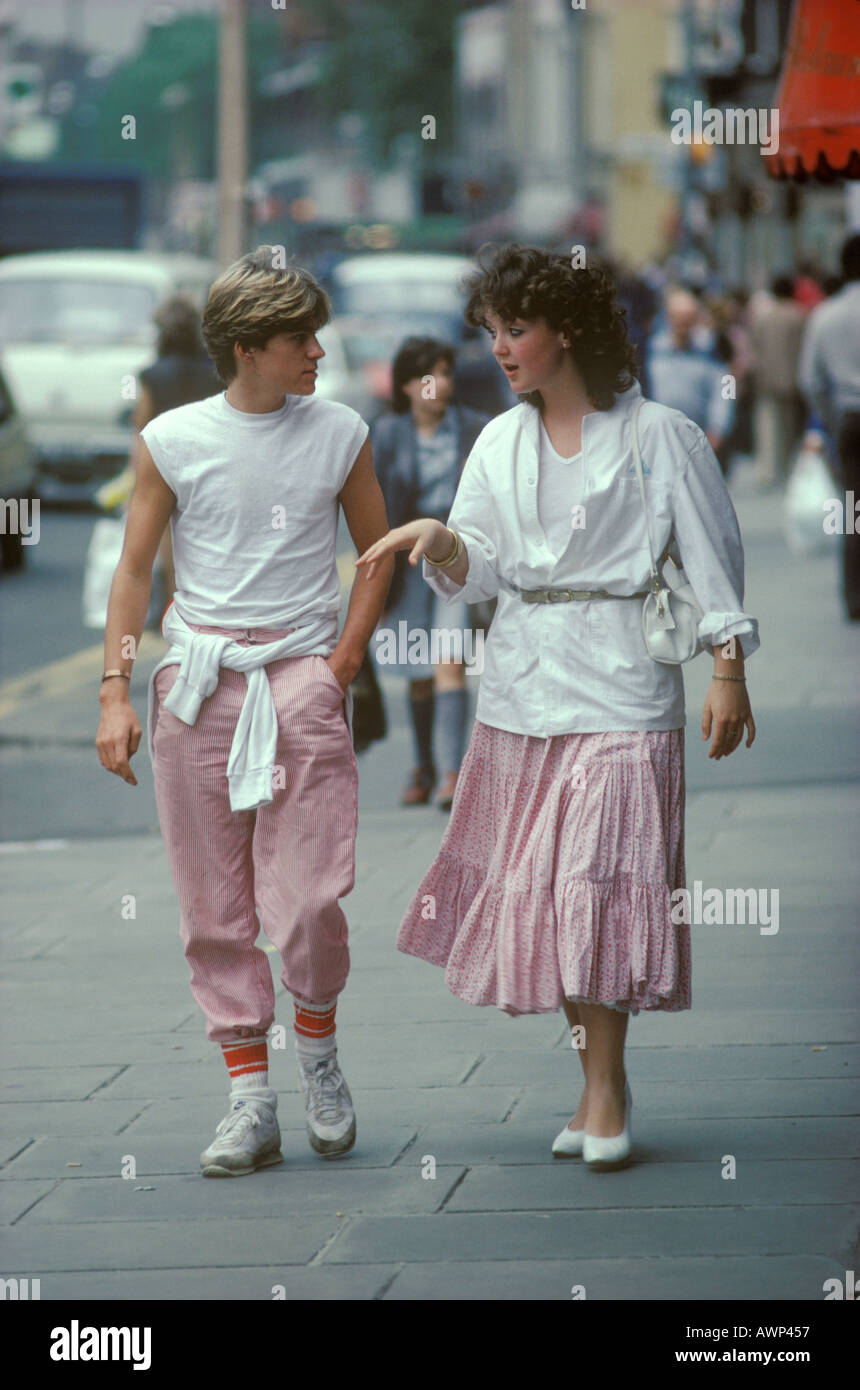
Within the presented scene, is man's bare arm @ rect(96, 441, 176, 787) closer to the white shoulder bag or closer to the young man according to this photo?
the young man

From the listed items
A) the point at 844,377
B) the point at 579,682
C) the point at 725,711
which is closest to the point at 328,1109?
the point at 579,682

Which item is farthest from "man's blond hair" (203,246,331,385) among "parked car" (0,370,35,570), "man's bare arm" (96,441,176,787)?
"parked car" (0,370,35,570)

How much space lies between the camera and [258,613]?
4.72 metres

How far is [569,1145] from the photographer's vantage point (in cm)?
475

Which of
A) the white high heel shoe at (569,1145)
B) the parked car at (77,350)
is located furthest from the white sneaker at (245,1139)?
the parked car at (77,350)

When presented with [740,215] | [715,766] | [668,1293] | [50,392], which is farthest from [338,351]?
[668,1293]

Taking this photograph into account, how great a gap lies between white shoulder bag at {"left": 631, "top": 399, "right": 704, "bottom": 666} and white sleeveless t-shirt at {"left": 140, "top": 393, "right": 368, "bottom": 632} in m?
0.60

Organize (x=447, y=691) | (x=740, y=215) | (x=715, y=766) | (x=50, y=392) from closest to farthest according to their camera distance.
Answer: (x=447, y=691) < (x=715, y=766) < (x=50, y=392) < (x=740, y=215)

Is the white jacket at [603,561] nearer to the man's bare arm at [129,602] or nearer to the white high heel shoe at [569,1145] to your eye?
the man's bare arm at [129,602]

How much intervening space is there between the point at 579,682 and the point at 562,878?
1.22ft

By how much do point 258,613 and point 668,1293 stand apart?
5.08 ft

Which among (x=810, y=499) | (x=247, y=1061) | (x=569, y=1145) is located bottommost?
(x=569, y=1145)

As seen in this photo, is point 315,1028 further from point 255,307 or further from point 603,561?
point 255,307

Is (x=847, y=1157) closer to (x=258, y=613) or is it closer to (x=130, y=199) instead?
(x=258, y=613)
